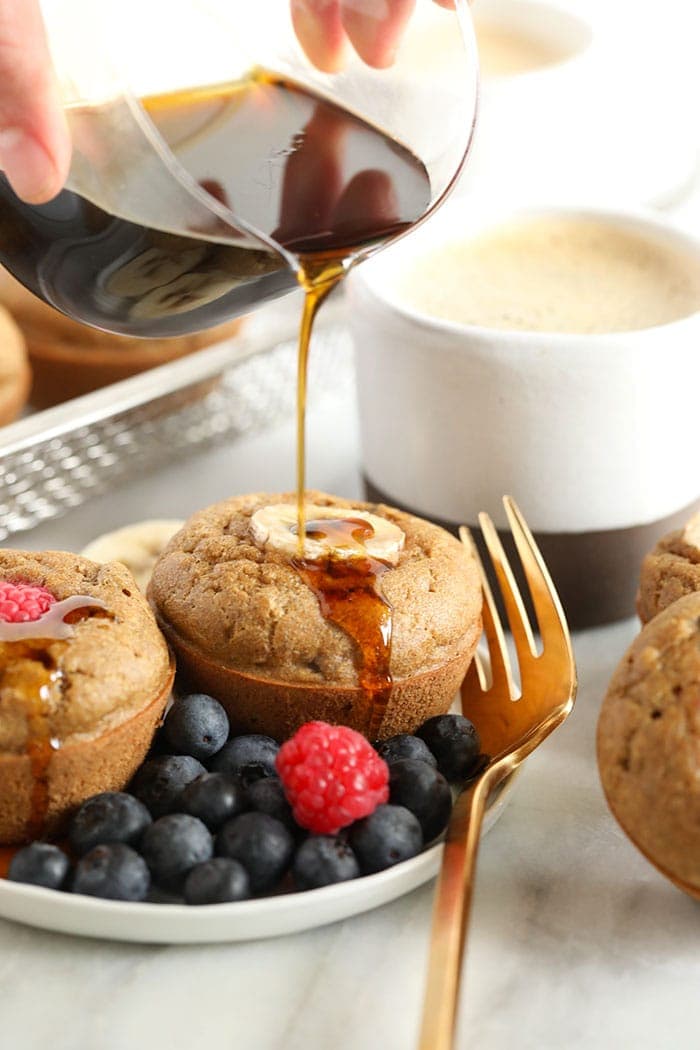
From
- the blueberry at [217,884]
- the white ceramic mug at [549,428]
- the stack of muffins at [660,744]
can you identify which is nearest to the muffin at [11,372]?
the white ceramic mug at [549,428]

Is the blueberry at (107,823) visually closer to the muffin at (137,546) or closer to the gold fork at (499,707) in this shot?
the gold fork at (499,707)

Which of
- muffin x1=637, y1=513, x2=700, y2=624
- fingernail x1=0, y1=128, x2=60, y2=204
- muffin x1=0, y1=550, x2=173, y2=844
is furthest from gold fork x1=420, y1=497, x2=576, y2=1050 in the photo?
fingernail x1=0, y1=128, x2=60, y2=204

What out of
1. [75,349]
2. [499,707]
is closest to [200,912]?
[499,707]

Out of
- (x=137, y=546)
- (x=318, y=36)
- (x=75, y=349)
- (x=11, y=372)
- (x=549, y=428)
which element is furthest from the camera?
(x=75, y=349)

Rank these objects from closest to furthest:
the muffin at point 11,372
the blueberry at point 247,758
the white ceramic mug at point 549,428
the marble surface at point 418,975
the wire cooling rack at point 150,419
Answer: the marble surface at point 418,975 < the blueberry at point 247,758 < the white ceramic mug at point 549,428 < the wire cooling rack at point 150,419 < the muffin at point 11,372

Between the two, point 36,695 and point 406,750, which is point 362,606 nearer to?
point 406,750

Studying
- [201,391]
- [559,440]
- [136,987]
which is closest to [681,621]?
[559,440]
